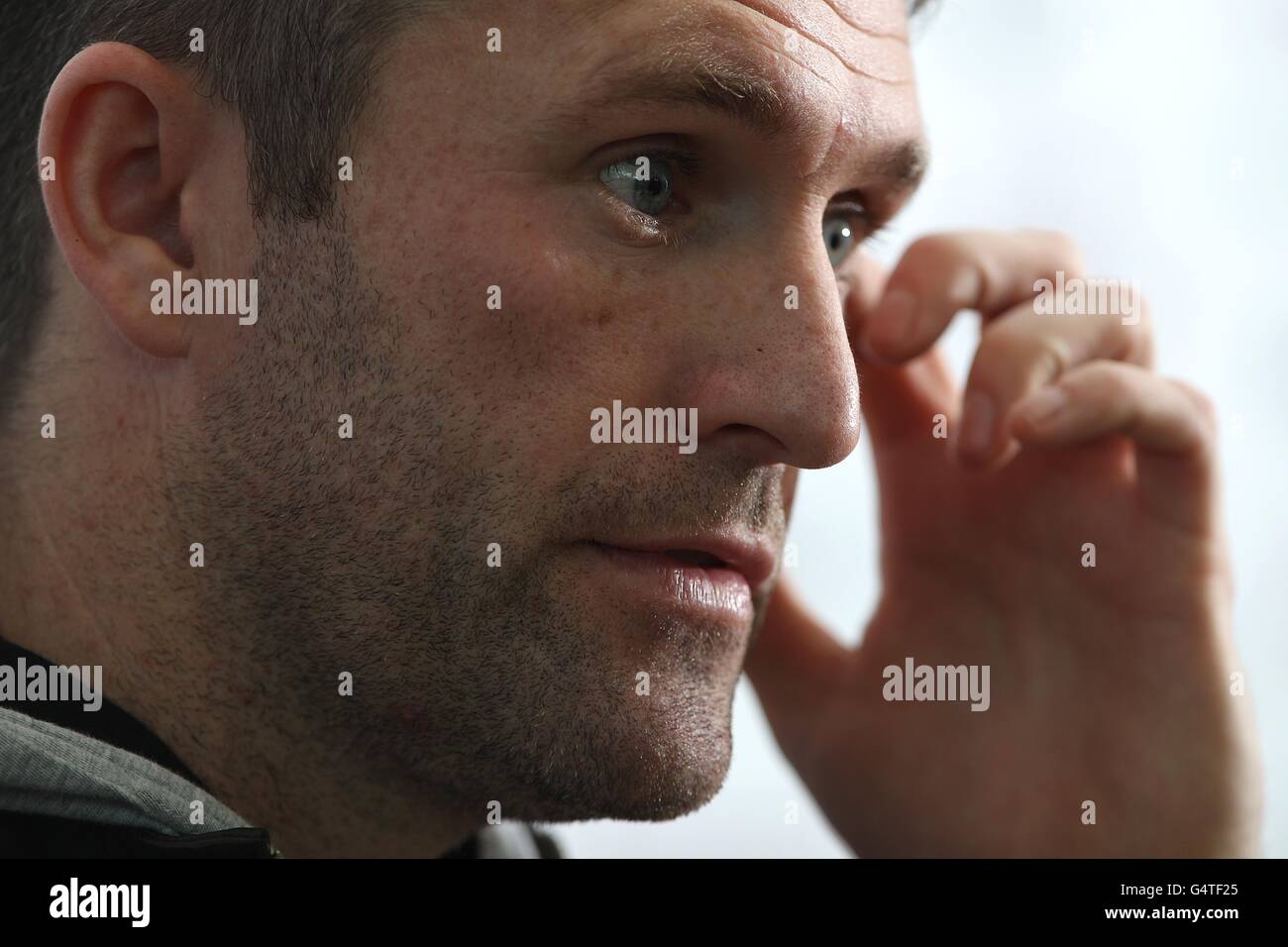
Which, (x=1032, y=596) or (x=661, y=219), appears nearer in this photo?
(x=661, y=219)

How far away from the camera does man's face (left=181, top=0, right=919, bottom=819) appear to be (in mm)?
1086

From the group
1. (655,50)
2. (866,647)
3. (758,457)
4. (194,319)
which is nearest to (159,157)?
(194,319)

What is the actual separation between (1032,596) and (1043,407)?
0.31 meters

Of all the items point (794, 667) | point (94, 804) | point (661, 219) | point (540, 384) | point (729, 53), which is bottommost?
point (94, 804)

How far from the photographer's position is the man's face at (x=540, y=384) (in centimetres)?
109

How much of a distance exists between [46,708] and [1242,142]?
1.98m

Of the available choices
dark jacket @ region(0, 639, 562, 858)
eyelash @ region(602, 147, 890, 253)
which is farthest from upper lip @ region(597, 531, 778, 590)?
dark jacket @ region(0, 639, 562, 858)

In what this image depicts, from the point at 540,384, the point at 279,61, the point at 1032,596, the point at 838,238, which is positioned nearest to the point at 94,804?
the point at 540,384

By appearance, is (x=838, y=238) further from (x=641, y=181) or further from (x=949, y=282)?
(x=641, y=181)

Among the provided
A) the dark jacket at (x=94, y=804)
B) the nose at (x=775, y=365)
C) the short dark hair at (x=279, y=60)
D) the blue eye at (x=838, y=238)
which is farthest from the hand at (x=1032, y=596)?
the dark jacket at (x=94, y=804)

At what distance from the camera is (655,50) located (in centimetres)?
107

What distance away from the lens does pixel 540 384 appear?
110 cm

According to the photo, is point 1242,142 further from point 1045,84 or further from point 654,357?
point 654,357
